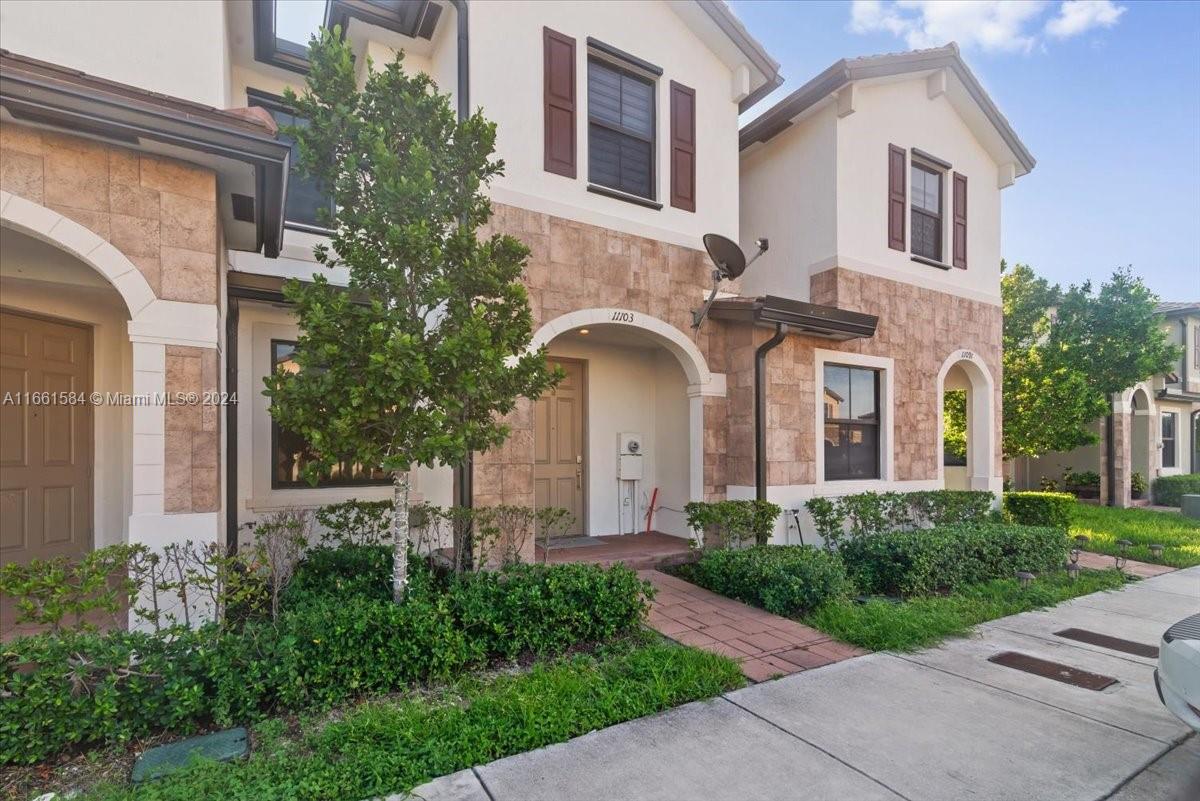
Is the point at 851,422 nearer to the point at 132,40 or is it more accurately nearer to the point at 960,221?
the point at 960,221

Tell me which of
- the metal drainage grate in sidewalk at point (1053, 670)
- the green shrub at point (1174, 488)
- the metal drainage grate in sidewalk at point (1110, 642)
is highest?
the metal drainage grate in sidewalk at point (1053, 670)

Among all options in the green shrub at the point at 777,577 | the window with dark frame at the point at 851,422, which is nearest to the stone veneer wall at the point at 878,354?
the window with dark frame at the point at 851,422

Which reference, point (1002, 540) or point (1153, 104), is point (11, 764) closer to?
point (1002, 540)

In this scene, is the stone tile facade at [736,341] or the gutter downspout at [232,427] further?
the stone tile facade at [736,341]

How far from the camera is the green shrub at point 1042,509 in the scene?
980 cm

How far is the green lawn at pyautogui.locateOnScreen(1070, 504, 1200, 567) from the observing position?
851 centimetres

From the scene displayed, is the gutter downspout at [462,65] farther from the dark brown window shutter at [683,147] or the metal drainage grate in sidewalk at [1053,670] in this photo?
the metal drainage grate in sidewalk at [1053,670]

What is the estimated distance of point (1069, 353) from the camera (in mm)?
13141

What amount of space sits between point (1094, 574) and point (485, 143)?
27.5 ft

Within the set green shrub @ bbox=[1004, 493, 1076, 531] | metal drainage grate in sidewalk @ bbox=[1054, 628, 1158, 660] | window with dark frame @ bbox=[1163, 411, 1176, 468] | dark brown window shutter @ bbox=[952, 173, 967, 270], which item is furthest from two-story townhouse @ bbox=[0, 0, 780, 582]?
window with dark frame @ bbox=[1163, 411, 1176, 468]

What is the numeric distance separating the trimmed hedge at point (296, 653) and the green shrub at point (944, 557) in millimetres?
3113

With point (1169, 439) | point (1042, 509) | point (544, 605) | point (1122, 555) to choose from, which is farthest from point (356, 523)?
point (1169, 439)

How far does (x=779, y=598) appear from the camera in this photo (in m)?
5.43

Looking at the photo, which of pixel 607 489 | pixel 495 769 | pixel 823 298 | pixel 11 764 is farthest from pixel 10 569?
pixel 823 298
